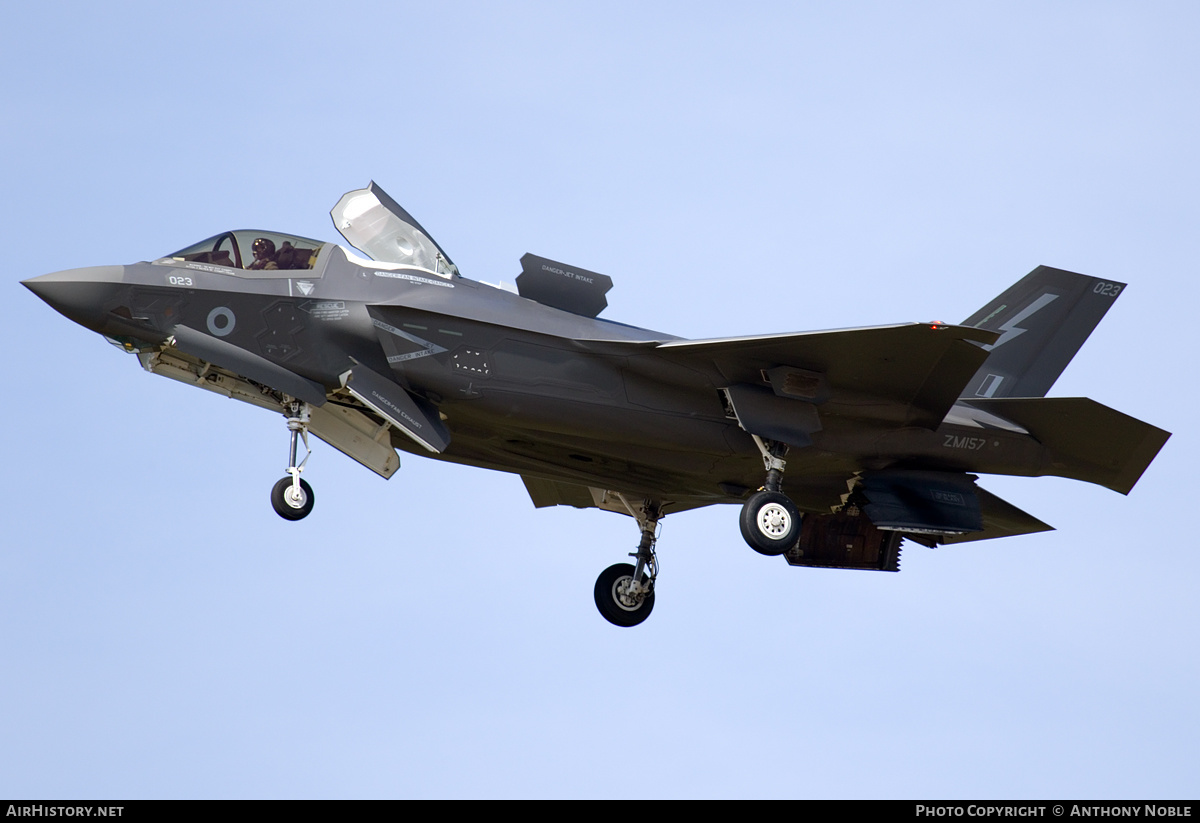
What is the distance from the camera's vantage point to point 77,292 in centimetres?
1989

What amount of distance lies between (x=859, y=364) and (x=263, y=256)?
308 inches

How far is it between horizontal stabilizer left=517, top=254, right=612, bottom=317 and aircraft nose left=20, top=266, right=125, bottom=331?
5186mm

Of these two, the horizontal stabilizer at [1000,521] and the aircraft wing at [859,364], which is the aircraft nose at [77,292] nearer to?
the aircraft wing at [859,364]

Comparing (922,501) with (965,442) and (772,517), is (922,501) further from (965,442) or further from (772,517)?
→ (772,517)

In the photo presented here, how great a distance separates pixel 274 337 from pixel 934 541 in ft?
33.5

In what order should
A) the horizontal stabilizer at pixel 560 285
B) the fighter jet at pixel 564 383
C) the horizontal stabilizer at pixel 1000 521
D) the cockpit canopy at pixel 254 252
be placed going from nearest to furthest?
1. the fighter jet at pixel 564 383
2. the cockpit canopy at pixel 254 252
3. the horizontal stabilizer at pixel 560 285
4. the horizontal stabilizer at pixel 1000 521

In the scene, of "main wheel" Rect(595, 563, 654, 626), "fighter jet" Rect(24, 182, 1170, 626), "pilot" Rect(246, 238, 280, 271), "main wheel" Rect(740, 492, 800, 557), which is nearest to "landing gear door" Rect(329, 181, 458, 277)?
"fighter jet" Rect(24, 182, 1170, 626)

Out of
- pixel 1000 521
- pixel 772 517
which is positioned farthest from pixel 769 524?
pixel 1000 521

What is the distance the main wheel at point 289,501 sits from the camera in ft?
66.0

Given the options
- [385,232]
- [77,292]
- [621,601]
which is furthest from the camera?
[621,601]

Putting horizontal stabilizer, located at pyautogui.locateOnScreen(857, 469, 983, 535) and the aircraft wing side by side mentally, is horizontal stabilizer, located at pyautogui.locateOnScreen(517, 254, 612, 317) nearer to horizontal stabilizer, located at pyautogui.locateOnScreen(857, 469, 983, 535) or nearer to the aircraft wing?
the aircraft wing

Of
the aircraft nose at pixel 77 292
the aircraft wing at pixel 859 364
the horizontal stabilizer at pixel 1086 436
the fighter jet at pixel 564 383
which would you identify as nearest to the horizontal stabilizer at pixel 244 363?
the fighter jet at pixel 564 383
